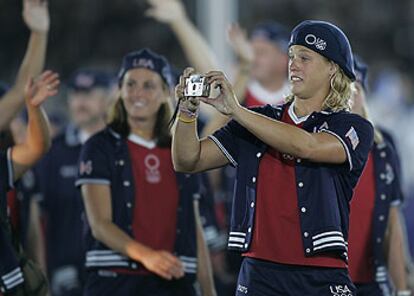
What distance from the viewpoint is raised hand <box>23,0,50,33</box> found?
8.94m

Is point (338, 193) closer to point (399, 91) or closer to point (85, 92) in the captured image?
point (85, 92)

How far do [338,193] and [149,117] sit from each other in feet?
5.99

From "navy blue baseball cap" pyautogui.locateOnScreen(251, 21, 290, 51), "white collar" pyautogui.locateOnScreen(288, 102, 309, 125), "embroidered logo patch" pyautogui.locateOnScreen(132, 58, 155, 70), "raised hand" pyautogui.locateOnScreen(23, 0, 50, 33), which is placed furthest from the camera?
"navy blue baseball cap" pyautogui.locateOnScreen(251, 21, 290, 51)

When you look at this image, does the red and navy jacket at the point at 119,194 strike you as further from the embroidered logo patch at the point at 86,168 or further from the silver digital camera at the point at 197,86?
the silver digital camera at the point at 197,86

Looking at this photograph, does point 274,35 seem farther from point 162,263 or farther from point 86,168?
point 162,263

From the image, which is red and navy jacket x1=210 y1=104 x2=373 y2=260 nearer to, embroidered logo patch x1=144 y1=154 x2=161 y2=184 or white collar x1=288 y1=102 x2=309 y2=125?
white collar x1=288 y1=102 x2=309 y2=125

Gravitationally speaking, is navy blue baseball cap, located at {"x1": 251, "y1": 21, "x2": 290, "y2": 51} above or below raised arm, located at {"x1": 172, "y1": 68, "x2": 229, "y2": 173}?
above

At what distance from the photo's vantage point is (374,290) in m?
8.45

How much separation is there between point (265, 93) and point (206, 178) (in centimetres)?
174

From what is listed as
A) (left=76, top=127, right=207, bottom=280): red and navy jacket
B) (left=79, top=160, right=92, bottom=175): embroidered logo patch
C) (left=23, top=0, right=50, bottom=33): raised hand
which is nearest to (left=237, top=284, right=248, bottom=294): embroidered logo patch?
(left=76, top=127, right=207, bottom=280): red and navy jacket

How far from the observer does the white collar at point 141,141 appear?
8555mm

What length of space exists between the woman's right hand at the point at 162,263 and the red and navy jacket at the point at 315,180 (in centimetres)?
97

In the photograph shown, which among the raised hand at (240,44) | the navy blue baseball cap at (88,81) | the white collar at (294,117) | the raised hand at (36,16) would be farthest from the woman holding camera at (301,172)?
the navy blue baseball cap at (88,81)

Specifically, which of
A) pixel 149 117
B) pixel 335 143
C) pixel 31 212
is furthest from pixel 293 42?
pixel 31 212
